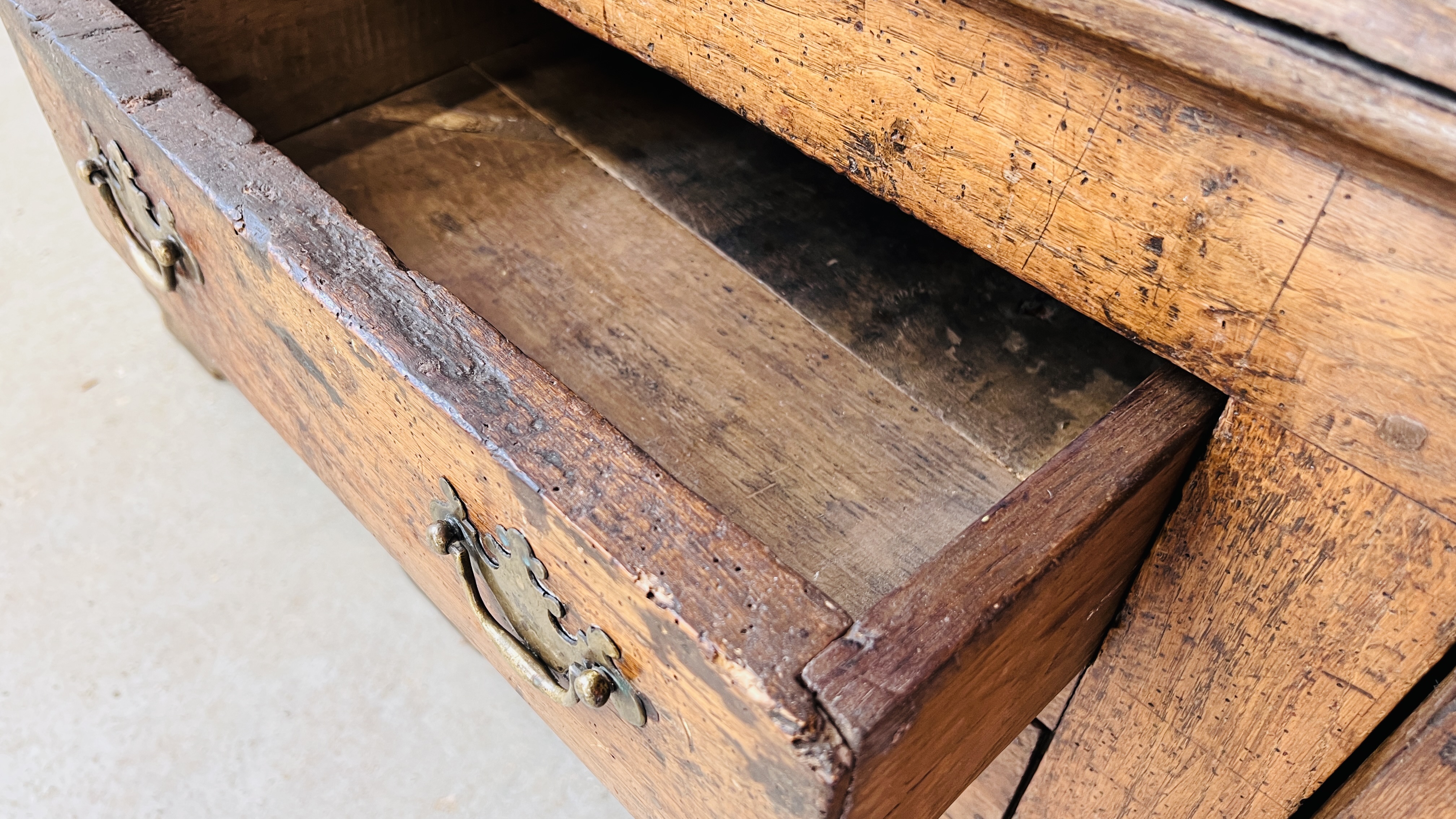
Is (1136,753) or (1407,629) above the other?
(1407,629)

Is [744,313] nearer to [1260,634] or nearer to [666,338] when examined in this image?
[666,338]

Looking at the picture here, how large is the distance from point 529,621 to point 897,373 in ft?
0.96

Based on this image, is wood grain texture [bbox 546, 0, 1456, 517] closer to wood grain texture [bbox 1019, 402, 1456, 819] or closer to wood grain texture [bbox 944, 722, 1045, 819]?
wood grain texture [bbox 1019, 402, 1456, 819]

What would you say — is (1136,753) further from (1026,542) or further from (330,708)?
(330,708)

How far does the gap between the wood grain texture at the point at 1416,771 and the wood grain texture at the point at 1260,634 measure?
0.01 meters

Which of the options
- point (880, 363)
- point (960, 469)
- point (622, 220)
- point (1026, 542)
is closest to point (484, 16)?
point (622, 220)

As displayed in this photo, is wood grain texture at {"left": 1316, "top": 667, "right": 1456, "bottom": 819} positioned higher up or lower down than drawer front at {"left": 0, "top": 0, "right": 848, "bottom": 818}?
lower down

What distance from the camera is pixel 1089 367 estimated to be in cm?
70

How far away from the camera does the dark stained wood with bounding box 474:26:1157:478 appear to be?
2.23 ft

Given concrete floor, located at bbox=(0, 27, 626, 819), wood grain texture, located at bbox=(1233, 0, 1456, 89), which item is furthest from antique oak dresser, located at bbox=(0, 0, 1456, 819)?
concrete floor, located at bbox=(0, 27, 626, 819)

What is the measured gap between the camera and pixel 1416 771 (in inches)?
20.4

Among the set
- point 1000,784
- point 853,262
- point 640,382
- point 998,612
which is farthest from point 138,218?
point 1000,784

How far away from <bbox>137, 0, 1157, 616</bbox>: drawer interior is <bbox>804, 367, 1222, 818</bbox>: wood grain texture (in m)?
0.08

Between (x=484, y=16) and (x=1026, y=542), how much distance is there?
30.2 inches
